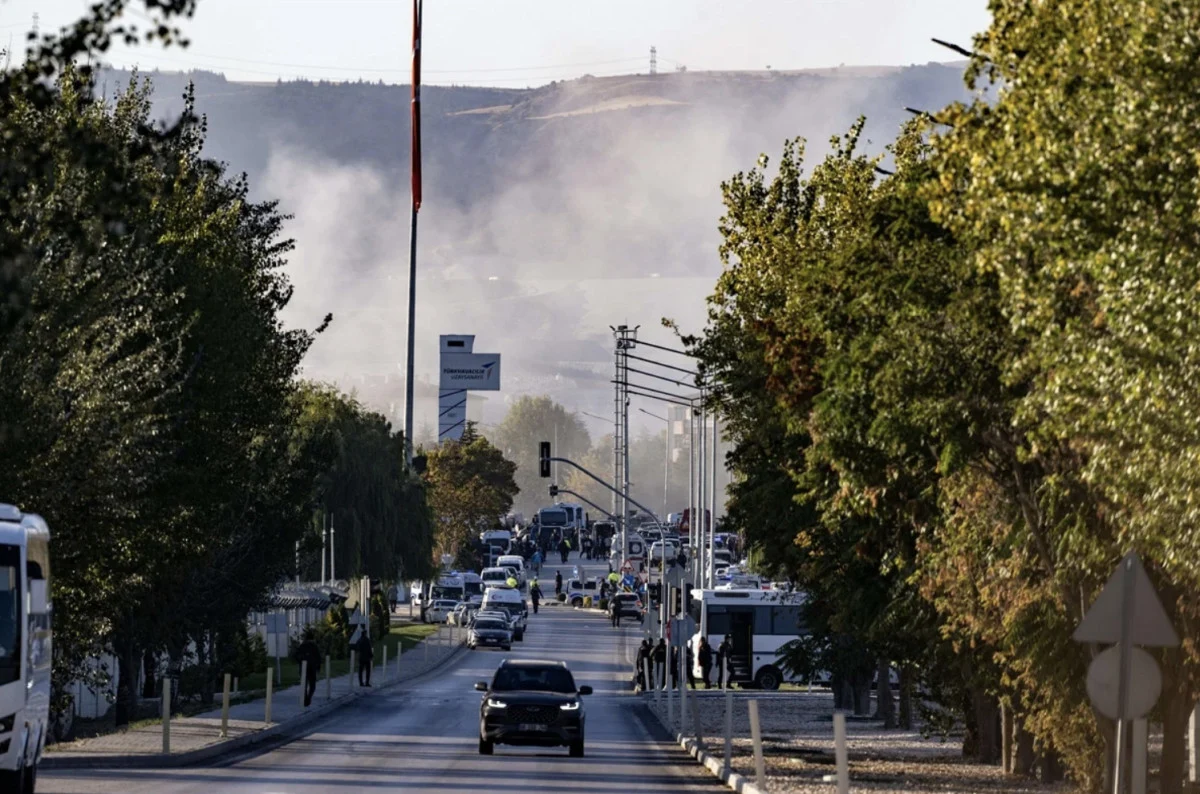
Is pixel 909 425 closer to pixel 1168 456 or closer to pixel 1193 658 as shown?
pixel 1193 658

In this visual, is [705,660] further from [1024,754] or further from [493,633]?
[1024,754]

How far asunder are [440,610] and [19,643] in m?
103

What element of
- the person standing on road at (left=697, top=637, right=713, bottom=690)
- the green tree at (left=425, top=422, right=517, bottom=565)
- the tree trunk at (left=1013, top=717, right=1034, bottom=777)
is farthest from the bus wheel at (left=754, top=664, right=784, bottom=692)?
the green tree at (left=425, top=422, right=517, bottom=565)

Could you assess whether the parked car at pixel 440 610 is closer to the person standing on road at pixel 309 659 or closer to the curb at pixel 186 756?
the person standing on road at pixel 309 659

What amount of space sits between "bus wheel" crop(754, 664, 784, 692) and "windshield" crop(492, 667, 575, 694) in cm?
3660

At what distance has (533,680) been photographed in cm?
3697

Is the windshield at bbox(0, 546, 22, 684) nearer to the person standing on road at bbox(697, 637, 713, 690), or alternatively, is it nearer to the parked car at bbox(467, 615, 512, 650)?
the person standing on road at bbox(697, 637, 713, 690)

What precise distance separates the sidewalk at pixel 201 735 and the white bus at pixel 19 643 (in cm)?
798

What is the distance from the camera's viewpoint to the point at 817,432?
27.7 m

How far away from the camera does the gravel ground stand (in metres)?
29.1

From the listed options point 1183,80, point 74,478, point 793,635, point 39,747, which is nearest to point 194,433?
point 74,478

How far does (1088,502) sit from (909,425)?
1955mm

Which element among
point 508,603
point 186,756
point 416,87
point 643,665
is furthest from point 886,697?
point 508,603

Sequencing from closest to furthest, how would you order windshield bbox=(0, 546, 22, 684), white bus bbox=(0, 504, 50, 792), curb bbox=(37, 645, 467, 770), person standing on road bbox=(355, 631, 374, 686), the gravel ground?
white bus bbox=(0, 504, 50, 792), windshield bbox=(0, 546, 22, 684), the gravel ground, curb bbox=(37, 645, 467, 770), person standing on road bbox=(355, 631, 374, 686)
